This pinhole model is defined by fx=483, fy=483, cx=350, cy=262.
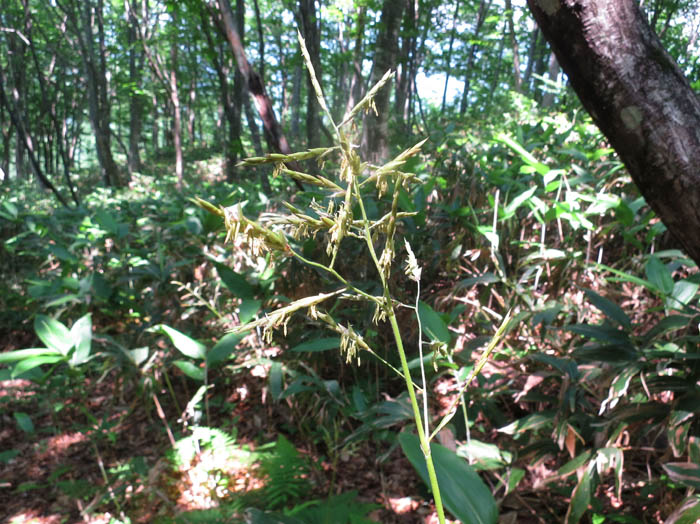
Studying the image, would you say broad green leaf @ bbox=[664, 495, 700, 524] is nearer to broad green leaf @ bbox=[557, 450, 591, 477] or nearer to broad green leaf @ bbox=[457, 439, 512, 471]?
broad green leaf @ bbox=[557, 450, 591, 477]

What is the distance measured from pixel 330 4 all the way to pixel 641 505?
9.36 m

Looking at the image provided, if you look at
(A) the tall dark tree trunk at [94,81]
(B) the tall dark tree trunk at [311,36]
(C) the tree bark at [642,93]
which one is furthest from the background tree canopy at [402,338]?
(A) the tall dark tree trunk at [94,81]

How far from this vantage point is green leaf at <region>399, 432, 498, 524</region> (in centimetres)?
93

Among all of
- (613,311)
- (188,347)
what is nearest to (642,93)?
(613,311)

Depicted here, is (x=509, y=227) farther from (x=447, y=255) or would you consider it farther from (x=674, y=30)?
(x=674, y=30)

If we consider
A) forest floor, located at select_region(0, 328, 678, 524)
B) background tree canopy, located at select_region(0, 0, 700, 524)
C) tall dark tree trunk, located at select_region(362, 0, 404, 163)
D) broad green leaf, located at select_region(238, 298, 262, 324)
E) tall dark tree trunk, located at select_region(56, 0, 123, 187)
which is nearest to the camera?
background tree canopy, located at select_region(0, 0, 700, 524)

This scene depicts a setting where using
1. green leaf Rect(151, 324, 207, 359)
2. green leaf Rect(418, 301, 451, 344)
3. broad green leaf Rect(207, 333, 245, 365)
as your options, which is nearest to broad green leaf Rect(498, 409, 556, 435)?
green leaf Rect(418, 301, 451, 344)

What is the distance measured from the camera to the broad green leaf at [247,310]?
1997 millimetres

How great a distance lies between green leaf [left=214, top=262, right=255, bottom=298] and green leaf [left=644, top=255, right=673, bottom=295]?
1589 mm

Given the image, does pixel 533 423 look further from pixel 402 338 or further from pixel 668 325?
pixel 402 338

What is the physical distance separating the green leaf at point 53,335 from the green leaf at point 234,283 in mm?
642

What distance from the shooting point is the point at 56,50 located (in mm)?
14695

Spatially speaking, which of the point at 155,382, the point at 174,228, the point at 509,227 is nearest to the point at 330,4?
the point at 174,228

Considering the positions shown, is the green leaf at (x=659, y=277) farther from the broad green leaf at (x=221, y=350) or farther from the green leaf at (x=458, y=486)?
the broad green leaf at (x=221, y=350)
